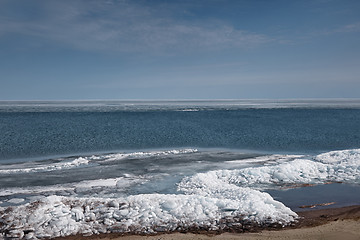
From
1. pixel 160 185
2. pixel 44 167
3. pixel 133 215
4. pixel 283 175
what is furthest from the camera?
pixel 44 167

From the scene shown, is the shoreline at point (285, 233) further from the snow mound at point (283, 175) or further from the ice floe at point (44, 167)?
the ice floe at point (44, 167)

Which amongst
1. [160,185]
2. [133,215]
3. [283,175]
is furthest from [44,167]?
[283,175]

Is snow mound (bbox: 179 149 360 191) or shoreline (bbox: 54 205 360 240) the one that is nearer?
shoreline (bbox: 54 205 360 240)

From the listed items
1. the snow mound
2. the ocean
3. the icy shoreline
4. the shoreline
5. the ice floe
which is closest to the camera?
the shoreline

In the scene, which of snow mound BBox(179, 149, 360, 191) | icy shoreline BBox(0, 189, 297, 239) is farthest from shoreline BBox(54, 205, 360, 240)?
snow mound BBox(179, 149, 360, 191)

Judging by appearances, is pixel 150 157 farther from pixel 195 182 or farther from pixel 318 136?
pixel 318 136

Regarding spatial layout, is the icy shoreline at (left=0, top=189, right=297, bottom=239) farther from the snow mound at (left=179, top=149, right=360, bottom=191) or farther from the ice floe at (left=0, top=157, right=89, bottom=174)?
the ice floe at (left=0, top=157, right=89, bottom=174)

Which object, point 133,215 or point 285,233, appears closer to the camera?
point 285,233

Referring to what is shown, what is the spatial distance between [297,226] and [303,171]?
22.0 ft

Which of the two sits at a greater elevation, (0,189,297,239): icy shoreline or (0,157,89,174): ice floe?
(0,189,297,239): icy shoreline

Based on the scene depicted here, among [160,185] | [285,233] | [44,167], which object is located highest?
[285,233]

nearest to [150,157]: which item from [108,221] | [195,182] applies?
[195,182]

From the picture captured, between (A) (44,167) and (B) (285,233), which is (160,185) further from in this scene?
(A) (44,167)

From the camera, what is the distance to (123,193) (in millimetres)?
12094
